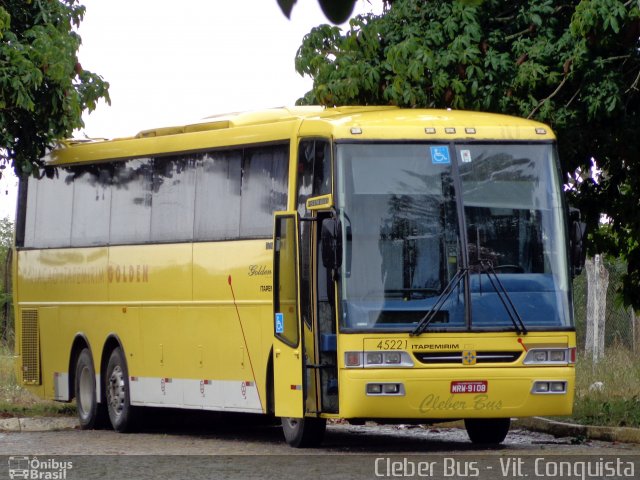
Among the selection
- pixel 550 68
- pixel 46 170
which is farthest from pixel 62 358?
pixel 550 68

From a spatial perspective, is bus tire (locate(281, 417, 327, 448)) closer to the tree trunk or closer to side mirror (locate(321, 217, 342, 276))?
side mirror (locate(321, 217, 342, 276))

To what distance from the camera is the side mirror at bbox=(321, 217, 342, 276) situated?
13.2 metres

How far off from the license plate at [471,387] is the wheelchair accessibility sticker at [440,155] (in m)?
2.17

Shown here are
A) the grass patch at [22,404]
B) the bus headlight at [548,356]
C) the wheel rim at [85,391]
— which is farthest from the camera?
the grass patch at [22,404]

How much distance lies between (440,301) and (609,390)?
5.75 metres

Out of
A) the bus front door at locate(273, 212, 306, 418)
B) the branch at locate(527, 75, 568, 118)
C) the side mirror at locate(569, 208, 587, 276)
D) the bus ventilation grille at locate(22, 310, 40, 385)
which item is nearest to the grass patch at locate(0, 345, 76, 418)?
the bus ventilation grille at locate(22, 310, 40, 385)

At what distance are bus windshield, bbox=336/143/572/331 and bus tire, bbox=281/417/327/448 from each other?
1.35 metres

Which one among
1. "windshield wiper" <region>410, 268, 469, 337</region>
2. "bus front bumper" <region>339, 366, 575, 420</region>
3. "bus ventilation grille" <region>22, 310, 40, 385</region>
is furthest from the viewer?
"bus ventilation grille" <region>22, 310, 40, 385</region>

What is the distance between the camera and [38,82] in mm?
17266

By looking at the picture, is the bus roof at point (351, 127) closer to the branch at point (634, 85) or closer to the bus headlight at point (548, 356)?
the branch at point (634, 85)

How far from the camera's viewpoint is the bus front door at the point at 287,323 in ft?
45.4

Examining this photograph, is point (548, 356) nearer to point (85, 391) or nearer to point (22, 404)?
point (85, 391)

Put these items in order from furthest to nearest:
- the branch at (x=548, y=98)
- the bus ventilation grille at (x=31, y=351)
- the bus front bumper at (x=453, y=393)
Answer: the bus ventilation grille at (x=31, y=351), the branch at (x=548, y=98), the bus front bumper at (x=453, y=393)

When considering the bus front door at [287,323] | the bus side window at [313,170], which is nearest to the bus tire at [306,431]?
the bus front door at [287,323]
